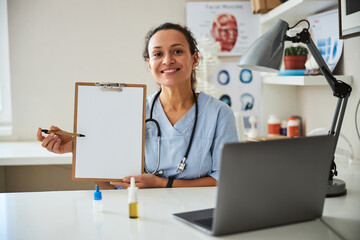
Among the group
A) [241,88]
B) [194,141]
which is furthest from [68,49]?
[194,141]

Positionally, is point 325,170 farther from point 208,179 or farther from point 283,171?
point 208,179

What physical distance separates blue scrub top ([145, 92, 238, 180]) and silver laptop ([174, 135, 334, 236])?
0.47 metres

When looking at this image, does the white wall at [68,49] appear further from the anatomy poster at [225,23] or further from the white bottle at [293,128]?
the white bottle at [293,128]

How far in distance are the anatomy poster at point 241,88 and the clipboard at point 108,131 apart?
1473 millimetres

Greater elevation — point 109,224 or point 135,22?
point 135,22

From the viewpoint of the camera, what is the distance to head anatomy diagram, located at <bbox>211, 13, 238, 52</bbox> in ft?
Result: 9.57

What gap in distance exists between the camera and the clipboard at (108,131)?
1.54 meters

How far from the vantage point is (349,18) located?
1795 mm

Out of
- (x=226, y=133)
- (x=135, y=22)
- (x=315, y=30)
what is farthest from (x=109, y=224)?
(x=135, y=22)

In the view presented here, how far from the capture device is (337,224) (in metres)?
1.15

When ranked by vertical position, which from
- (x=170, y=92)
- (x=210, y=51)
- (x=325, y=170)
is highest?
(x=210, y=51)

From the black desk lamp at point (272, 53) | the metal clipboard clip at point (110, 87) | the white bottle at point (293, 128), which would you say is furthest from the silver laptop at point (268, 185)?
the white bottle at point (293, 128)

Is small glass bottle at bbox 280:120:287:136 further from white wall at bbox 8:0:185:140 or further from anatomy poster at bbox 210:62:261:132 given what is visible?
white wall at bbox 8:0:185:140

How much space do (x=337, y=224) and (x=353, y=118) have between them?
1056 mm
